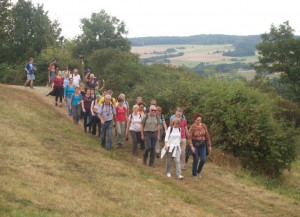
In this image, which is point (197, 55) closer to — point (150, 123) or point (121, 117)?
point (121, 117)

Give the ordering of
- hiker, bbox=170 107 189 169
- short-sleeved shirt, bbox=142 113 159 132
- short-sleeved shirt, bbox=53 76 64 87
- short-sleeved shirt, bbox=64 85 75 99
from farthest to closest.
A: 1. short-sleeved shirt, bbox=53 76 64 87
2. short-sleeved shirt, bbox=64 85 75 99
3. short-sleeved shirt, bbox=142 113 159 132
4. hiker, bbox=170 107 189 169

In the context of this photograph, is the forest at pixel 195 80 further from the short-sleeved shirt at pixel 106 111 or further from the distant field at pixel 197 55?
the distant field at pixel 197 55

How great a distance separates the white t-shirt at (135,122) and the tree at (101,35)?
34.1 metres

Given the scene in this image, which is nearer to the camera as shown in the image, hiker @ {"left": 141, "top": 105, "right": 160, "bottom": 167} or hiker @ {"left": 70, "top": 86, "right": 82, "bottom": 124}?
hiker @ {"left": 141, "top": 105, "right": 160, "bottom": 167}

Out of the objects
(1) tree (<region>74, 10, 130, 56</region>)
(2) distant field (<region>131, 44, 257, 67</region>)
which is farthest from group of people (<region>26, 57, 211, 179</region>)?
(2) distant field (<region>131, 44, 257, 67</region>)

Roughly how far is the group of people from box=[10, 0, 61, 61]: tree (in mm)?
21086

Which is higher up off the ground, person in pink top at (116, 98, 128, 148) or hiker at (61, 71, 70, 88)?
hiker at (61, 71, 70, 88)

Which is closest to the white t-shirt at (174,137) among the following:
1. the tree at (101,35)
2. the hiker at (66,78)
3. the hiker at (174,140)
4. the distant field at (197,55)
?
the hiker at (174,140)

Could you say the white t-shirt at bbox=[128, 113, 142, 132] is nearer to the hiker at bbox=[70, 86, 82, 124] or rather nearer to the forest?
the hiker at bbox=[70, 86, 82, 124]

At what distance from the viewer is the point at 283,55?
1896 inches

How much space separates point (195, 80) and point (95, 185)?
43.1 feet

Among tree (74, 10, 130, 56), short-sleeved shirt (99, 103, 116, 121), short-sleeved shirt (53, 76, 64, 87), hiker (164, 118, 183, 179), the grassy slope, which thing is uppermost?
tree (74, 10, 130, 56)

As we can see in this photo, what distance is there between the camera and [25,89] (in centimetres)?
2470

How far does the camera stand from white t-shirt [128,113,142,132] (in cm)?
1411
